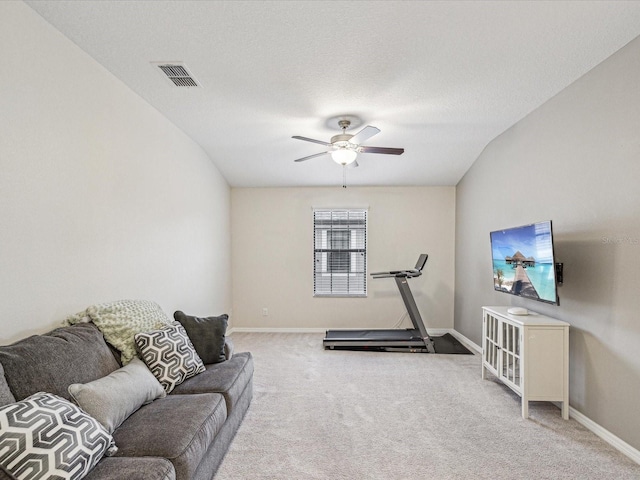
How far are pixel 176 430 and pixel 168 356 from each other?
731 mm

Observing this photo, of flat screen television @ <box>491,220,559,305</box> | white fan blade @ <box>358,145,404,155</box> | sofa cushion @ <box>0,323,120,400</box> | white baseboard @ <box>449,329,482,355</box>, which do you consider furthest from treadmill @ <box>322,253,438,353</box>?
sofa cushion @ <box>0,323,120,400</box>

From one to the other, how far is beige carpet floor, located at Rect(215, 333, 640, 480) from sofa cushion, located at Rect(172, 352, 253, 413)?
335 mm

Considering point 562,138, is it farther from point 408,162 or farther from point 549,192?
point 408,162

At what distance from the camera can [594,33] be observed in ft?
7.72

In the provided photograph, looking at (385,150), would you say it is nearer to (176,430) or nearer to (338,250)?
(338,250)

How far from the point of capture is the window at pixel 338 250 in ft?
19.9

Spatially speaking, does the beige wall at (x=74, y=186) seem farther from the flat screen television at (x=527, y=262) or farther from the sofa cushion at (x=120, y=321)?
the flat screen television at (x=527, y=262)

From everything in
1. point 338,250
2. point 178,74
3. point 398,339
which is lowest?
point 398,339

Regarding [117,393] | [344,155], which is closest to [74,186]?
[117,393]

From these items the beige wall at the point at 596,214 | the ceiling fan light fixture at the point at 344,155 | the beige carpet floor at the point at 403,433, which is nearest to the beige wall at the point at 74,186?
the beige carpet floor at the point at 403,433

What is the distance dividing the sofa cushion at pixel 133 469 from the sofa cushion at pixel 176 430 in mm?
70

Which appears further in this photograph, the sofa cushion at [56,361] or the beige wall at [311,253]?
the beige wall at [311,253]

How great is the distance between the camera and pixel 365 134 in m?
3.32

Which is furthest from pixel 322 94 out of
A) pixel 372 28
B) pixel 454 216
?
pixel 454 216
